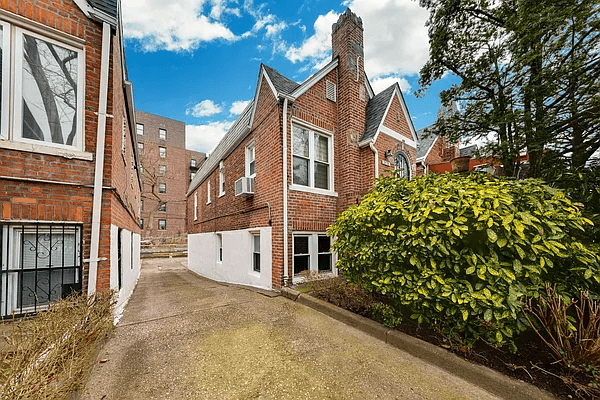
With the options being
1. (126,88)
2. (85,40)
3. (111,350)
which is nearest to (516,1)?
(85,40)

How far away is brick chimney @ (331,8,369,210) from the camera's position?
7.83 metres

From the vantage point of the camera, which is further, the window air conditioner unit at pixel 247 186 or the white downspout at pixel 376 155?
the window air conditioner unit at pixel 247 186

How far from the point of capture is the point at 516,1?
16.2 feet

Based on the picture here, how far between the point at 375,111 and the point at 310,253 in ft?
18.7

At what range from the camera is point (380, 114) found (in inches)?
331

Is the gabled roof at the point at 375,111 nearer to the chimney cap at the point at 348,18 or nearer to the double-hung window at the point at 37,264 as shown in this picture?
the chimney cap at the point at 348,18

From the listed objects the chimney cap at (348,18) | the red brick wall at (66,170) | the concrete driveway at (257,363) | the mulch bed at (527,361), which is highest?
the chimney cap at (348,18)

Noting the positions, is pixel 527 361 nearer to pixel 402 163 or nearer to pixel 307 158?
pixel 307 158

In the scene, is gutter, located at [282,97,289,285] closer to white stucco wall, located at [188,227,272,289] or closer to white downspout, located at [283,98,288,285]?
white downspout, located at [283,98,288,285]

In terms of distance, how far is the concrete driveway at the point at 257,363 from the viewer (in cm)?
252

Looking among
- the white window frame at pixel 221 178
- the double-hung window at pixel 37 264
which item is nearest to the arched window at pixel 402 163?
the white window frame at pixel 221 178

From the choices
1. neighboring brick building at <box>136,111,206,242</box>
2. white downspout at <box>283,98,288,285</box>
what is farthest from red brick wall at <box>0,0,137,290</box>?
neighboring brick building at <box>136,111,206,242</box>

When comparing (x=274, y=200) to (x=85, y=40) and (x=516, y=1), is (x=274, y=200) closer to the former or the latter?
(x=85, y=40)

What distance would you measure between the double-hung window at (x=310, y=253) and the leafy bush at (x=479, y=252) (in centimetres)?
337
